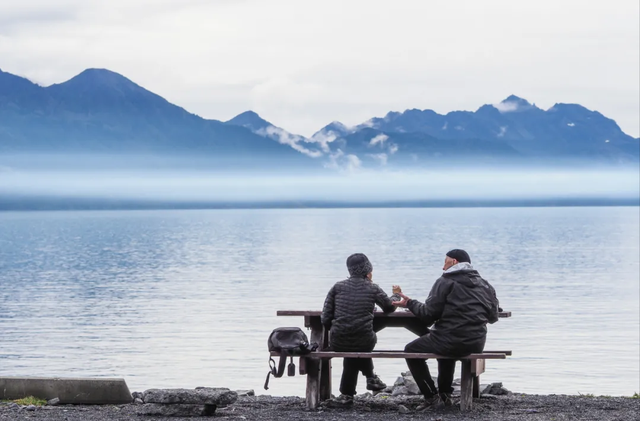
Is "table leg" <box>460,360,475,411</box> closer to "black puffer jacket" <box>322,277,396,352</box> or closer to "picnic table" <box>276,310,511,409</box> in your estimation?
"picnic table" <box>276,310,511,409</box>

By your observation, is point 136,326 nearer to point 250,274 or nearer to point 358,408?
point 358,408

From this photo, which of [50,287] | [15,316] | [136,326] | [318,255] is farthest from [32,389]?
[318,255]

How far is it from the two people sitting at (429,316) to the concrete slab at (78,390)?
2626 mm

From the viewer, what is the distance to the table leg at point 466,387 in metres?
11.6

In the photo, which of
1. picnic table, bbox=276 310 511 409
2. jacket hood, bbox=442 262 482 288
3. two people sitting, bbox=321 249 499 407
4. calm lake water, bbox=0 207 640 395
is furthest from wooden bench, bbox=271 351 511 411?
calm lake water, bbox=0 207 640 395

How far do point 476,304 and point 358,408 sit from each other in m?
1.93

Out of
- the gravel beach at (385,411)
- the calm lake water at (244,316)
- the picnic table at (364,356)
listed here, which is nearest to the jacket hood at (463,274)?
Result: the picnic table at (364,356)

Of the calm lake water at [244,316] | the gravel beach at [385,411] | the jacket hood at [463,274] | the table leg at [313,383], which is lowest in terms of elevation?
the calm lake water at [244,316]

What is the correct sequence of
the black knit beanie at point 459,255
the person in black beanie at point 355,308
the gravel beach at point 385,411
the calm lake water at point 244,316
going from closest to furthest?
the gravel beach at point 385,411, the black knit beanie at point 459,255, the person in black beanie at point 355,308, the calm lake water at point 244,316

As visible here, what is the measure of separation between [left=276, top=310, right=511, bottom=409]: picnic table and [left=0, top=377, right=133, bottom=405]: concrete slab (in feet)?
7.16

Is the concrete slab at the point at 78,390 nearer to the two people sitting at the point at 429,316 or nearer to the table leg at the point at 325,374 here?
the table leg at the point at 325,374

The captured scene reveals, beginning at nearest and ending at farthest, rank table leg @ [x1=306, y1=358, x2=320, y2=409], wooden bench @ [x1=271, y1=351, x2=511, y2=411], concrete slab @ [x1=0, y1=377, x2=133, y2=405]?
wooden bench @ [x1=271, y1=351, x2=511, y2=411]
table leg @ [x1=306, y1=358, x2=320, y2=409]
concrete slab @ [x1=0, y1=377, x2=133, y2=405]

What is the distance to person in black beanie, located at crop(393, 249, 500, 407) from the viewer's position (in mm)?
11375

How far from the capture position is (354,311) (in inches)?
468
